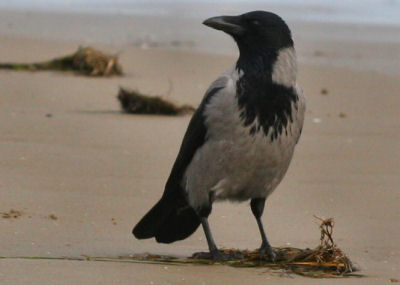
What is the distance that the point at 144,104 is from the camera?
481 inches

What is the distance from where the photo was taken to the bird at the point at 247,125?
6.65 meters

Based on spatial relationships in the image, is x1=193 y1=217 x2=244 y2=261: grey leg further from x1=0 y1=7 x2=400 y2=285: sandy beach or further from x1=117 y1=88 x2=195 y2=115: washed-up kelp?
x1=117 y1=88 x2=195 y2=115: washed-up kelp

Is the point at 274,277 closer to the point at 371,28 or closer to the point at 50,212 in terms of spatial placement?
the point at 50,212

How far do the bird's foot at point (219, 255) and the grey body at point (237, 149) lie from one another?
0.35 metres

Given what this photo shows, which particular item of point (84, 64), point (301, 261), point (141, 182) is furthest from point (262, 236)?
point (84, 64)

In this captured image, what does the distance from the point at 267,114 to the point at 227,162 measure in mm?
373

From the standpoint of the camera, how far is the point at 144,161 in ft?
32.4

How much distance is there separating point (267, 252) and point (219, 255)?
0.94ft

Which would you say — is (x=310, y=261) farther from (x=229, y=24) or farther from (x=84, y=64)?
(x=84, y=64)

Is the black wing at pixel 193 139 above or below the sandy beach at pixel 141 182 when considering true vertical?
above

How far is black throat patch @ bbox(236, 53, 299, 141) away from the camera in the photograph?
662 centimetres

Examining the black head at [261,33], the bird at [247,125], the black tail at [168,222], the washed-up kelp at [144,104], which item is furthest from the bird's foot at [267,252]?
the washed-up kelp at [144,104]

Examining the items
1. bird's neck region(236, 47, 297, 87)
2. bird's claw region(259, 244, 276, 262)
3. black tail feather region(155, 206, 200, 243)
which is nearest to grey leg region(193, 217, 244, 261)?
bird's claw region(259, 244, 276, 262)

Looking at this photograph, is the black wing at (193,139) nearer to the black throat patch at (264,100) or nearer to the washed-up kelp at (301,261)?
the black throat patch at (264,100)
